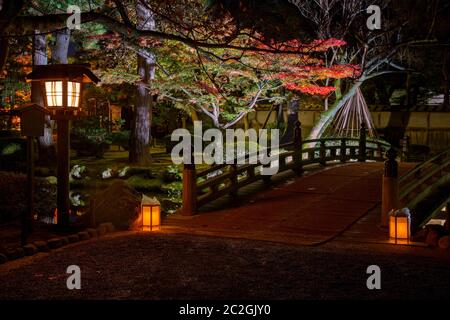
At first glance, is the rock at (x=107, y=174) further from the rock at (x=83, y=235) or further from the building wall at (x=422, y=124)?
the rock at (x=83, y=235)

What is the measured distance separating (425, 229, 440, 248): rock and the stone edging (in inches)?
234

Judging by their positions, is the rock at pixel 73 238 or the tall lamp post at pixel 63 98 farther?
the tall lamp post at pixel 63 98

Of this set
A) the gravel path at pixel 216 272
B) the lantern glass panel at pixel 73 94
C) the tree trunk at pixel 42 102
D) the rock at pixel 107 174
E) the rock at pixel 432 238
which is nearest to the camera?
the gravel path at pixel 216 272

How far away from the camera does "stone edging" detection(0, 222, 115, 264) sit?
8779 mm

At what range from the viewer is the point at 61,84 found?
1066cm

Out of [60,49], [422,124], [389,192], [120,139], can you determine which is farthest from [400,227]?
[120,139]

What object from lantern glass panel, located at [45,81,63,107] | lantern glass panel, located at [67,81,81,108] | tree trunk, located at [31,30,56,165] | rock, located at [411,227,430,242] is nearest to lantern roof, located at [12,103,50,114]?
lantern glass panel, located at [45,81,63,107]

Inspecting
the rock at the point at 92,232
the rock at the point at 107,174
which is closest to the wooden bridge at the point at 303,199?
the rock at the point at 92,232

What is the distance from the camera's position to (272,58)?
19109mm

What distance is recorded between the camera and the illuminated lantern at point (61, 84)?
34.9ft

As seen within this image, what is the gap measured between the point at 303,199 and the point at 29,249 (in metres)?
6.92

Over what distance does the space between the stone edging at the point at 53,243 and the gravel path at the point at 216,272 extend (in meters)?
0.22

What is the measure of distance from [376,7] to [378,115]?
27.9 feet

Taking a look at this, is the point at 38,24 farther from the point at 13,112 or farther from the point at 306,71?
the point at 306,71
